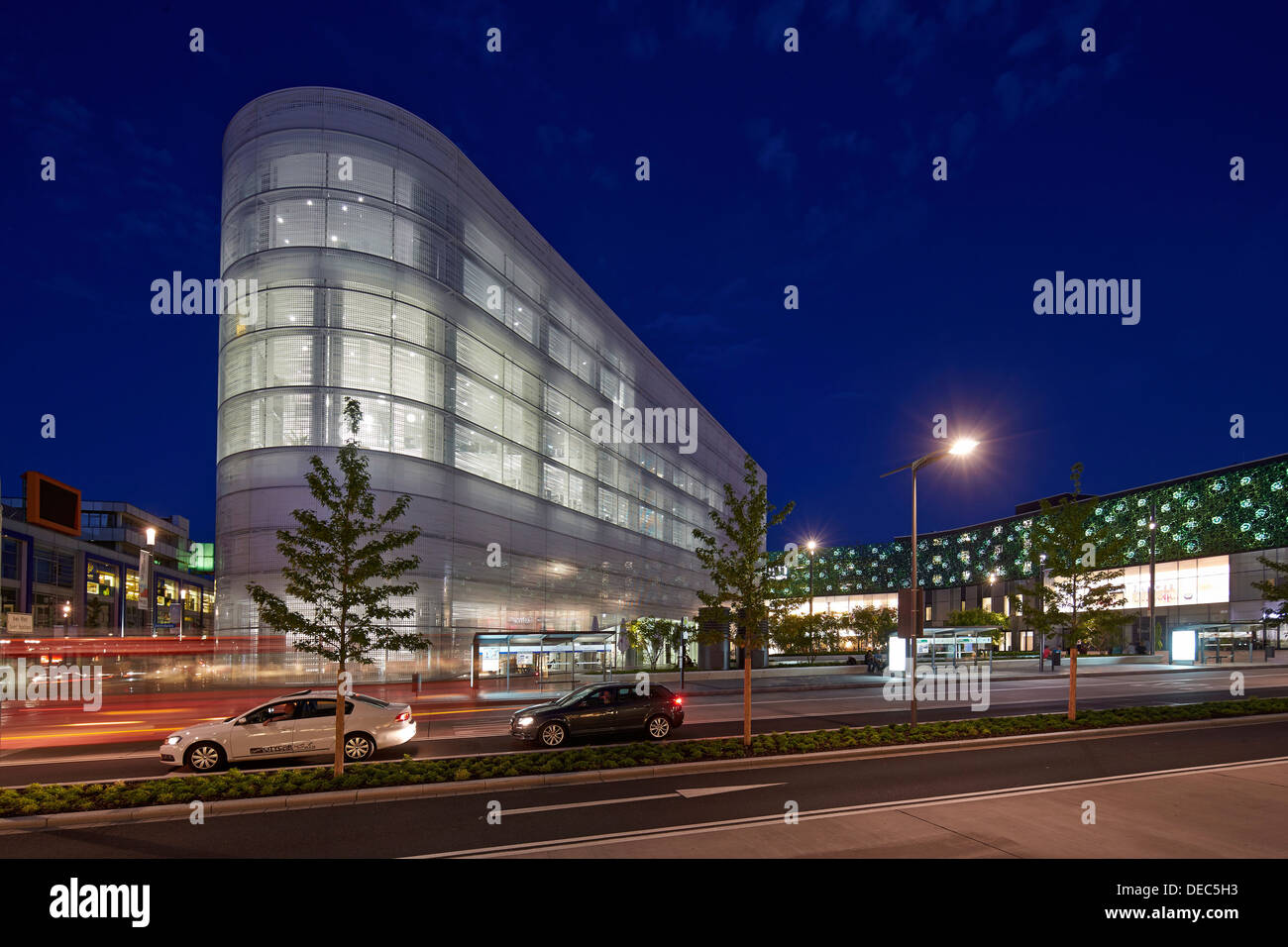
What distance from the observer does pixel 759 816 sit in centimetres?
1071

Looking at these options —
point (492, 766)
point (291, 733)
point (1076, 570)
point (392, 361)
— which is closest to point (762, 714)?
point (1076, 570)

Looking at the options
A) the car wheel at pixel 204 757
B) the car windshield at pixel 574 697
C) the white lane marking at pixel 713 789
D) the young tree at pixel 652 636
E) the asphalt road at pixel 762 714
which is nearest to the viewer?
the white lane marking at pixel 713 789

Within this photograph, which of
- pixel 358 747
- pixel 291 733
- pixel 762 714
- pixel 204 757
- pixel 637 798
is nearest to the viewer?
pixel 637 798

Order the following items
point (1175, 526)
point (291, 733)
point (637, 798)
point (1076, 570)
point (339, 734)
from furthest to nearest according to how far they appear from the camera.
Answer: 1. point (1175, 526)
2. point (1076, 570)
3. point (291, 733)
4. point (339, 734)
5. point (637, 798)

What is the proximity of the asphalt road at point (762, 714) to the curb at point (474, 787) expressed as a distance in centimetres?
415

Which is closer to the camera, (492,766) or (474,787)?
(474,787)

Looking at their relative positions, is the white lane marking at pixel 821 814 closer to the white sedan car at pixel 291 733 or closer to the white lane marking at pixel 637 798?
the white lane marking at pixel 637 798

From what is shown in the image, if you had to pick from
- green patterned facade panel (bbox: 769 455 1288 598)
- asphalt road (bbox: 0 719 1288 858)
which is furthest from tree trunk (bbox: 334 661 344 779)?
green patterned facade panel (bbox: 769 455 1288 598)

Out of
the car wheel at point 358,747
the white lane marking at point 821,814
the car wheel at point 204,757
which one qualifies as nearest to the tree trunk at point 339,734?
the car wheel at point 358,747

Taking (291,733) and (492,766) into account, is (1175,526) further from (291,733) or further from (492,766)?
(291,733)

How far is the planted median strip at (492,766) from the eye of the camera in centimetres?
1151

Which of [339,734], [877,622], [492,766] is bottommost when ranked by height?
[877,622]

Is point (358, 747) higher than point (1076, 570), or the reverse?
point (1076, 570)

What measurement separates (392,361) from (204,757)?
83.7 ft
